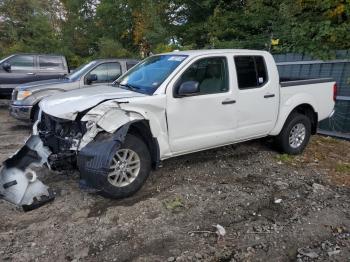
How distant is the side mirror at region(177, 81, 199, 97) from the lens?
462cm

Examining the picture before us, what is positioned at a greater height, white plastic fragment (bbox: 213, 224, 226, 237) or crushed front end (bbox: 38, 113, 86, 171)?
crushed front end (bbox: 38, 113, 86, 171)

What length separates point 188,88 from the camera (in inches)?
182

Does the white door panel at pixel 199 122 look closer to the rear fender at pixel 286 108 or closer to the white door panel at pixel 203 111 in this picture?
the white door panel at pixel 203 111

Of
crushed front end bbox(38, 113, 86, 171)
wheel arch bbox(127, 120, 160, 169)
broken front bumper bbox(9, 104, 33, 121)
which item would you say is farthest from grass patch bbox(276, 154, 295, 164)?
broken front bumper bbox(9, 104, 33, 121)

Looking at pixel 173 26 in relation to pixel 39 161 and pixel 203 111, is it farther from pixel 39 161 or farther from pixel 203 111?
pixel 39 161

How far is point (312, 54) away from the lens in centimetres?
970

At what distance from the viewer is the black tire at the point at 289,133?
618 centimetres

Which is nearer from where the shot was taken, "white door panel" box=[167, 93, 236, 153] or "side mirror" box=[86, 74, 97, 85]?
"white door panel" box=[167, 93, 236, 153]

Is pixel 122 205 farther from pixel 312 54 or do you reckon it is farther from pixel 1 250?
pixel 312 54

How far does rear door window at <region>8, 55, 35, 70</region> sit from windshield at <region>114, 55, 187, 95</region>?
7.36 m

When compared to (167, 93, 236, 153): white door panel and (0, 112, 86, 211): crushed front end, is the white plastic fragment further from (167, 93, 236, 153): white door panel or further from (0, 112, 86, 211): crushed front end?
(0, 112, 86, 211): crushed front end

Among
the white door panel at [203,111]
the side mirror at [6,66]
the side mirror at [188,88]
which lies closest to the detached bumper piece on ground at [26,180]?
the white door panel at [203,111]

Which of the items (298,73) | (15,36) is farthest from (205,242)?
(15,36)

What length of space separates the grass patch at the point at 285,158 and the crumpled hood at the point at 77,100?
114 inches
